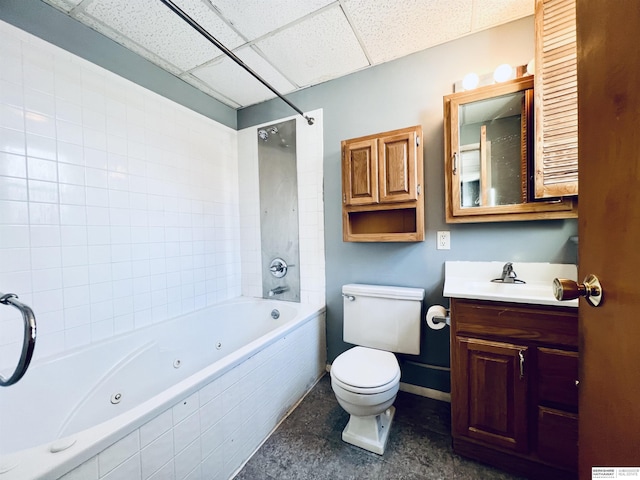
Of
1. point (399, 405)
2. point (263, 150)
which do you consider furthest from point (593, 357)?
point (263, 150)

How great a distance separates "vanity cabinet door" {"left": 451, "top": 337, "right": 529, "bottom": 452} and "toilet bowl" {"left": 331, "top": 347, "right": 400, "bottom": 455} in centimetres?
32

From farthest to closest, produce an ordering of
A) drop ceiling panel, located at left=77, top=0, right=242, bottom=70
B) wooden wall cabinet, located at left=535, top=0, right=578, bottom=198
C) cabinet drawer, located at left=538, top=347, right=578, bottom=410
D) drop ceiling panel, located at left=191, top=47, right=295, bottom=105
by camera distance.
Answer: drop ceiling panel, located at left=191, top=47, right=295, bottom=105 → drop ceiling panel, located at left=77, top=0, right=242, bottom=70 → wooden wall cabinet, located at left=535, top=0, right=578, bottom=198 → cabinet drawer, located at left=538, top=347, right=578, bottom=410

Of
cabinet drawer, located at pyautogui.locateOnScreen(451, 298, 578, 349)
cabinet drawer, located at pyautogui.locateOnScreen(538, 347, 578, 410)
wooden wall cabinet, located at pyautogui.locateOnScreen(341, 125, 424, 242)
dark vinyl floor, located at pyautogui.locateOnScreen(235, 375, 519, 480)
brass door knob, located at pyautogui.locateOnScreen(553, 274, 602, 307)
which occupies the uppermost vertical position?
wooden wall cabinet, located at pyautogui.locateOnScreen(341, 125, 424, 242)

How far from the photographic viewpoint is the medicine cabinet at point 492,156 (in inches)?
52.7

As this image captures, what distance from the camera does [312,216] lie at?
2.09 meters

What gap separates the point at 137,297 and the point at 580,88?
87.7 inches

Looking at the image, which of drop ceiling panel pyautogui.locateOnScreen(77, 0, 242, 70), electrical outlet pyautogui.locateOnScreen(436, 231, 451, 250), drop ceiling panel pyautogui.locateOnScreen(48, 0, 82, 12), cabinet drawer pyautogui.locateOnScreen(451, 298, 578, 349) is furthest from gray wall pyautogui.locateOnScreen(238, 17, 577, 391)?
drop ceiling panel pyautogui.locateOnScreen(48, 0, 82, 12)

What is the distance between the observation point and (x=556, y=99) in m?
1.20

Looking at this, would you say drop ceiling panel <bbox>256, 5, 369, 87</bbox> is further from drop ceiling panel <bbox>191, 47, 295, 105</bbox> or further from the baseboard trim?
the baseboard trim

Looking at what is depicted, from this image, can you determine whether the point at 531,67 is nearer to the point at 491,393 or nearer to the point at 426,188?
the point at 426,188

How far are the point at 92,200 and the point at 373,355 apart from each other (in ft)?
6.14

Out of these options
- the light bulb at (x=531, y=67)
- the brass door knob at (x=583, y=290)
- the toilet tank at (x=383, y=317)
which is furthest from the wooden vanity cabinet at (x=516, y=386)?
the light bulb at (x=531, y=67)

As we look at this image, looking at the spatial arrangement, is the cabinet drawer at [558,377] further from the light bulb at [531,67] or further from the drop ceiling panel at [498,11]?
the drop ceiling panel at [498,11]

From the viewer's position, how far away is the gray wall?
57.0 inches
